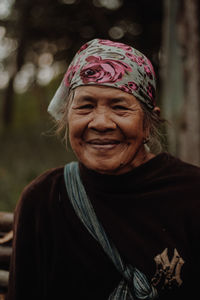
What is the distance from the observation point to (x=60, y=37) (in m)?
10.6

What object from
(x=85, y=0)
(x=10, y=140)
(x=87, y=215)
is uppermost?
(x=85, y=0)

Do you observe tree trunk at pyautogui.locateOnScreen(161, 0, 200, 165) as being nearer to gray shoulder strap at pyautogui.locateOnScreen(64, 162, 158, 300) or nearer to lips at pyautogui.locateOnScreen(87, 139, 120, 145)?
gray shoulder strap at pyautogui.locateOnScreen(64, 162, 158, 300)

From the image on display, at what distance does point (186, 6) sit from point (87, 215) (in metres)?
4.20

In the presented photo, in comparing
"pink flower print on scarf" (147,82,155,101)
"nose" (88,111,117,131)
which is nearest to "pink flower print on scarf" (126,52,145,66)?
"pink flower print on scarf" (147,82,155,101)

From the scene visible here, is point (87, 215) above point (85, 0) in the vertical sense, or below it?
below

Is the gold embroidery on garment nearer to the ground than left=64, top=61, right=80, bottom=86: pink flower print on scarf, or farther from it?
nearer to the ground

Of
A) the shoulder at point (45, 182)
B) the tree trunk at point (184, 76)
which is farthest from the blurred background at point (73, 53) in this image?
the shoulder at point (45, 182)

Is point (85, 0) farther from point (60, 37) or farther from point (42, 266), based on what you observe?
point (42, 266)

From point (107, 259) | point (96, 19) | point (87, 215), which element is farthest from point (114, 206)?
point (96, 19)

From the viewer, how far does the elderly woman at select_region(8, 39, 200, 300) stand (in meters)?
1.78

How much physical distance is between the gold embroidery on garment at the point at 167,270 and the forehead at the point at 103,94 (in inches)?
→ 33.0

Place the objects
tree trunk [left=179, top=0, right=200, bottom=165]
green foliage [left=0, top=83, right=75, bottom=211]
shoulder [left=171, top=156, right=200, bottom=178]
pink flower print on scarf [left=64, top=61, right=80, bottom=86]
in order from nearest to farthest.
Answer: pink flower print on scarf [left=64, top=61, right=80, bottom=86], shoulder [left=171, top=156, right=200, bottom=178], tree trunk [left=179, top=0, right=200, bottom=165], green foliage [left=0, top=83, right=75, bottom=211]

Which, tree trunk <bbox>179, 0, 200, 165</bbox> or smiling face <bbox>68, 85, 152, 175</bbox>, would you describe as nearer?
smiling face <bbox>68, 85, 152, 175</bbox>

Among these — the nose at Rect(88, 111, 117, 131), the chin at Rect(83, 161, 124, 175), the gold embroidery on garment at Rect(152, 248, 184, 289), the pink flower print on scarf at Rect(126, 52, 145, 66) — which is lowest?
the gold embroidery on garment at Rect(152, 248, 184, 289)
